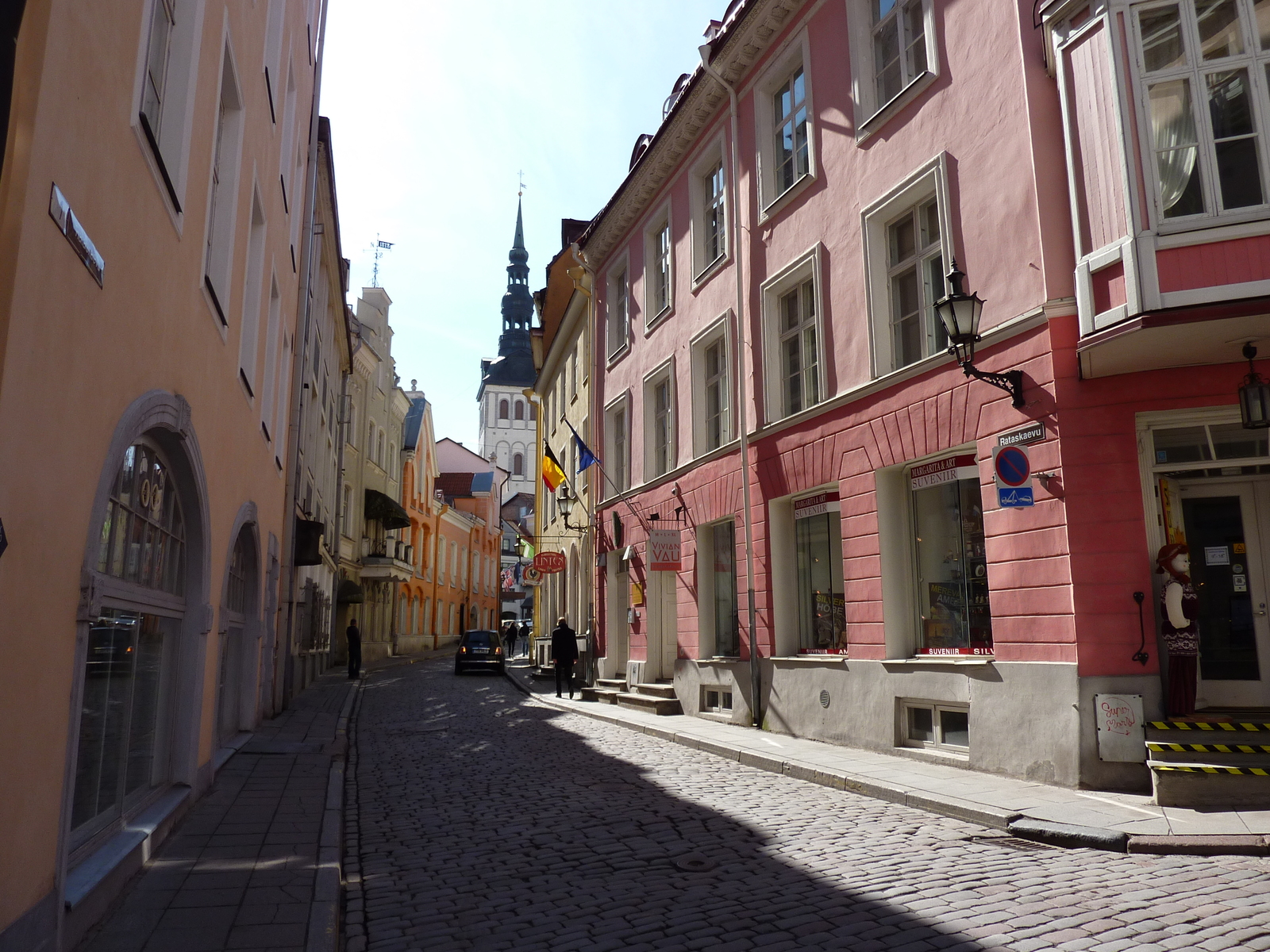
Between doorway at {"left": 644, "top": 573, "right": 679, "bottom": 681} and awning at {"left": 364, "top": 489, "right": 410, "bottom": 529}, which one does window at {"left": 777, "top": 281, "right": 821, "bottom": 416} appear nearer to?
doorway at {"left": 644, "top": 573, "right": 679, "bottom": 681}

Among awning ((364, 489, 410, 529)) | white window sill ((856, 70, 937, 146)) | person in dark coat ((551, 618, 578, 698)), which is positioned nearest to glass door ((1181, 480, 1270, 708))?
white window sill ((856, 70, 937, 146))

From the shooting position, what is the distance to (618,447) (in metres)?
22.6

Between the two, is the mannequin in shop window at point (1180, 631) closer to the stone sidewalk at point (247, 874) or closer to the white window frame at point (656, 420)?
→ the stone sidewalk at point (247, 874)

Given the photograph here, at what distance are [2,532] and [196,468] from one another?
3.98 meters

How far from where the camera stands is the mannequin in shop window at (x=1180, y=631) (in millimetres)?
8531

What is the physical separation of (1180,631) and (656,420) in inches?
497

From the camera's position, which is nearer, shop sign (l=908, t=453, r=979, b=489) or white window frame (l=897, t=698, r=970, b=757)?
white window frame (l=897, t=698, r=970, b=757)

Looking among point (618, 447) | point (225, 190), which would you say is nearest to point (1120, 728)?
point (225, 190)

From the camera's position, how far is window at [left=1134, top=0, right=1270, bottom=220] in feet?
26.7

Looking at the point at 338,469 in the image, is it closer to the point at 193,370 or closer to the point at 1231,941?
the point at 193,370

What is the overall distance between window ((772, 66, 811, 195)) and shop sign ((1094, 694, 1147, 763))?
28.1 ft

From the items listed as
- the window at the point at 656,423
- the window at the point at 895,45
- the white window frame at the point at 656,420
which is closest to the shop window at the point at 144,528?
the window at the point at 895,45

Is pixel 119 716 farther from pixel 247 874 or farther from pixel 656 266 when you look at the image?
pixel 656 266

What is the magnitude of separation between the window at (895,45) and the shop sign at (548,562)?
16.9m
